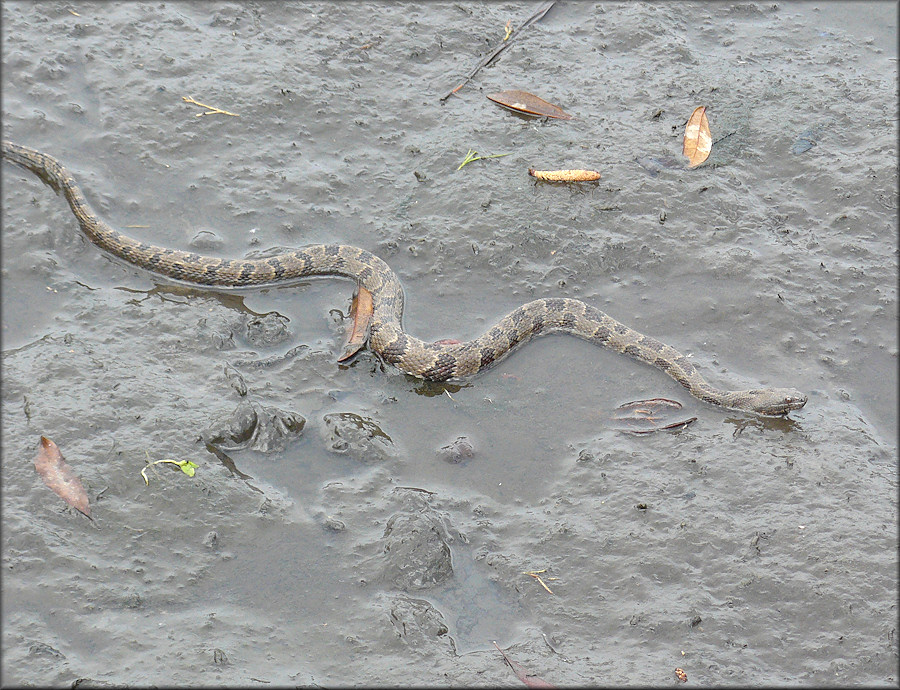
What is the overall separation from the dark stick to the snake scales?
317cm

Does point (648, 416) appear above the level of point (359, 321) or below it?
below

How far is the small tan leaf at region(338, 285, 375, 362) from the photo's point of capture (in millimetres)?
7359

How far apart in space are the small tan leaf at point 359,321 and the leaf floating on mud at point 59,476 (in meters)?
2.52

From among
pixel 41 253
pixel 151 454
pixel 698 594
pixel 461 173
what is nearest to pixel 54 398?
pixel 151 454

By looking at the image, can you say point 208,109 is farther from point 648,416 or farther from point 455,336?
point 648,416

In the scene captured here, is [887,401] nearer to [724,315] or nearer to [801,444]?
[801,444]

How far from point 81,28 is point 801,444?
1033 cm

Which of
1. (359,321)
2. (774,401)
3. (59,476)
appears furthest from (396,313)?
(774,401)

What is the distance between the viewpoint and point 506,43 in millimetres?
10516

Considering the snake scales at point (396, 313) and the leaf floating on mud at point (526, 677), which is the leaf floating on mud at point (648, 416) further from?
the leaf floating on mud at point (526, 677)

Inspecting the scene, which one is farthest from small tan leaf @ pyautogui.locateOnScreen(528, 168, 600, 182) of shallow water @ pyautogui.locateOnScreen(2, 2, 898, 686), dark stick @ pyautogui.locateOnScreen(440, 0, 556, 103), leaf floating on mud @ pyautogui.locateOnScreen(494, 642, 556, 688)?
leaf floating on mud @ pyautogui.locateOnScreen(494, 642, 556, 688)

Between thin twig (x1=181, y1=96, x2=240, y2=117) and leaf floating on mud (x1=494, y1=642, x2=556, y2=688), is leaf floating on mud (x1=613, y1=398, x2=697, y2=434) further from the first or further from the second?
thin twig (x1=181, y1=96, x2=240, y2=117)

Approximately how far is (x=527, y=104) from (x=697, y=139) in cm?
217

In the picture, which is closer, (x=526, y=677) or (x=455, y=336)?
(x=526, y=677)
